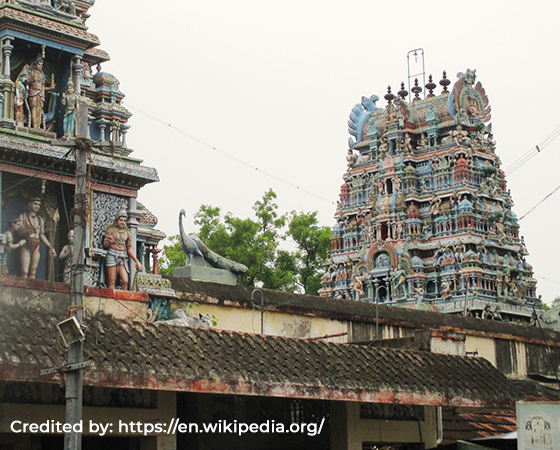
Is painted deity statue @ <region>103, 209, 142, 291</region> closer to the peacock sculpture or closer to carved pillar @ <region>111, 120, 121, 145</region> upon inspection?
carved pillar @ <region>111, 120, 121, 145</region>

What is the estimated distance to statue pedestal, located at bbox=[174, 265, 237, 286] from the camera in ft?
69.3

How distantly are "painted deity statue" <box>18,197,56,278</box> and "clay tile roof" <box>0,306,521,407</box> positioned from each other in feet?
6.44

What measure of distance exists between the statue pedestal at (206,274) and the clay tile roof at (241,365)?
4463 millimetres

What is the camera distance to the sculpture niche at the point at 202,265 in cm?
2117

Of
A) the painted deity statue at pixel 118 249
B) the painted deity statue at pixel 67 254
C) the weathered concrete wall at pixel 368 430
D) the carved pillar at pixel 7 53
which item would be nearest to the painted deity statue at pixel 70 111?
the carved pillar at pixel 7 53

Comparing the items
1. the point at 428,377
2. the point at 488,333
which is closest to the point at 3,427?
the point at 428,377

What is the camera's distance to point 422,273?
53688mm

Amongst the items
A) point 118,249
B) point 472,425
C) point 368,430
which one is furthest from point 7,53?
point 472,425

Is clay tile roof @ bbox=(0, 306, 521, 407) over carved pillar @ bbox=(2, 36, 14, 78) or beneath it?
beneath

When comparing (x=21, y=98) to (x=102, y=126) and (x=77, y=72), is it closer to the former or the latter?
(x=77, y=72)

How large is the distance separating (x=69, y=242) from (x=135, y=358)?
3.42 meters

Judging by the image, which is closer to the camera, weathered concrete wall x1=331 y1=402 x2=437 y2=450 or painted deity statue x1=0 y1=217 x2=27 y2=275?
painted deity statue x1=0 y1=217 x2=27 y2=275

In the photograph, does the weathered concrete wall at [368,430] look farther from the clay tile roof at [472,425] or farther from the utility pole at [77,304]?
the utility pole at [77,304]

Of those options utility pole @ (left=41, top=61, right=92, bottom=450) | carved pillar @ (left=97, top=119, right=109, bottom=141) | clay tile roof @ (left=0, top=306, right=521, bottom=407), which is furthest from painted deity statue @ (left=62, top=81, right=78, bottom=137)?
utility pole @ (left=41, top=61, right=92, bottom=450)
